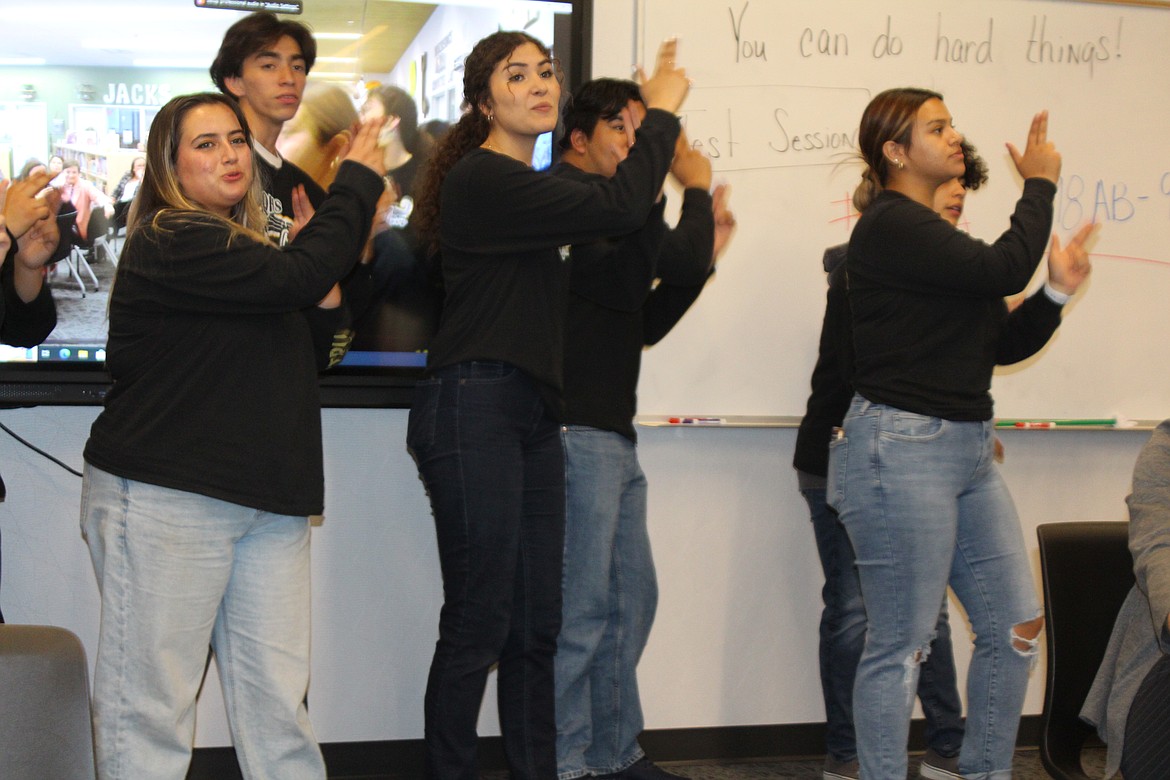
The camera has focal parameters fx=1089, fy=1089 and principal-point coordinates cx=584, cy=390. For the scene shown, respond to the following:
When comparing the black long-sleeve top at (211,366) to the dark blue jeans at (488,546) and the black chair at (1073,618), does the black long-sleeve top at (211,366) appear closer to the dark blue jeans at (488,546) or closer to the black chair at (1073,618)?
the dark blue jeans at (488,546)

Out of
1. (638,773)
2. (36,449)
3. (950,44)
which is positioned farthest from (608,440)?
(950,44)

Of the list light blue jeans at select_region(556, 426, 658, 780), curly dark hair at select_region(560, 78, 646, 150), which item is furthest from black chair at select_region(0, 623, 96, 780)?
curly dark hair at select_region(560, 78, 646, 150)

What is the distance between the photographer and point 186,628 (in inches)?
66.3

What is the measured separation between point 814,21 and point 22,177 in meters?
1.96

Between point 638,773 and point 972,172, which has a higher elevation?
point 972,172

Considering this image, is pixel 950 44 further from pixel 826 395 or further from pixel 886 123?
pixel 826 395

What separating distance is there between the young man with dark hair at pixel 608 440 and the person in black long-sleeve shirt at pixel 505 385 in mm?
120

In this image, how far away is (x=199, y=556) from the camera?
66.1 inches

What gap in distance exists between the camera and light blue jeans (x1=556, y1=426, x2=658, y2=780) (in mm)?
2285

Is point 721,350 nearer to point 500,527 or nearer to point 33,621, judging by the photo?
point 500,527

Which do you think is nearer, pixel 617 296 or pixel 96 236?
pixel 617 296

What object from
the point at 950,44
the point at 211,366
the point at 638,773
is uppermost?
the point at 950,44

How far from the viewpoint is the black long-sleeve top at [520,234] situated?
2.00 metres

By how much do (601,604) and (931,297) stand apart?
922 mm
